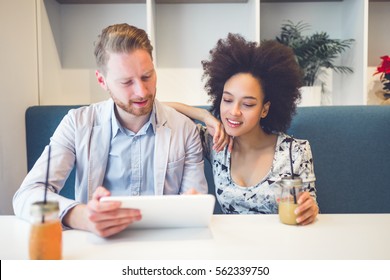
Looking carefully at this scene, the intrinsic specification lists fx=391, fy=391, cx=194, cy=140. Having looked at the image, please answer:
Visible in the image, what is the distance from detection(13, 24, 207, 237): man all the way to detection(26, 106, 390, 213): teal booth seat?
0.41 m

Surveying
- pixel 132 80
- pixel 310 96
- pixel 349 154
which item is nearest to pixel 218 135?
pixel 132 80

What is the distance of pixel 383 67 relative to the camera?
1879 millimetres

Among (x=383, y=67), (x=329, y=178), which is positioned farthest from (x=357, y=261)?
(x=383, y=67)

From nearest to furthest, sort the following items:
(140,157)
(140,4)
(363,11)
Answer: (140,157) → (363,11) → (140,4)

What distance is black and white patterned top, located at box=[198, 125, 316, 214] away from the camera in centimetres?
119

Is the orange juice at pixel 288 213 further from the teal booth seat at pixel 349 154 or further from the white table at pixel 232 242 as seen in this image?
the teal booth seat at pixel 349 154

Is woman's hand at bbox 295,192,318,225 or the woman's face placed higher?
the woman's face

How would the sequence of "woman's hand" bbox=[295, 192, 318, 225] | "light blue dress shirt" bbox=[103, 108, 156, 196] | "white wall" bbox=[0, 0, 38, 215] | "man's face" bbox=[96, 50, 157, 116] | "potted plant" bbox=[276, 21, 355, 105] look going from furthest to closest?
"potted plant" bbox=[276, 21, 355, 105] → "white wall" bbox=[0, 0, 38, 215] → "light blue dress shirt" bbox=[103, 108, 156, 196] → "man's face" bbox=[96, 50, 157, 116] → "woman's hand" bbox=[295, 192, 318, 225]

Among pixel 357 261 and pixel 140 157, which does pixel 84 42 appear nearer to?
pixel 140 157

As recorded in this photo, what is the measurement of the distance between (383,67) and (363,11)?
0.94 ft

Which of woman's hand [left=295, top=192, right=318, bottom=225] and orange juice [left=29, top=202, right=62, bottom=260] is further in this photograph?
woman's hand [left=295, top=192, right=318, bottom=225]

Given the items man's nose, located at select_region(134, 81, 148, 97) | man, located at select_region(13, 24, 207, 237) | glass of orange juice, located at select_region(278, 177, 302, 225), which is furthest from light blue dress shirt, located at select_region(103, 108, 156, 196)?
glass of orange juice, located at select_region(278, 177, 302, 225)

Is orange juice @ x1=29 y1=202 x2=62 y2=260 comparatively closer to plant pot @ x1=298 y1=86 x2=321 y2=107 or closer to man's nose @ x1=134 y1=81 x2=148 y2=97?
man's nose @ x1=134 y1=81 x2=148 y2=97

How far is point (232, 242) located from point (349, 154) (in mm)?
1006
